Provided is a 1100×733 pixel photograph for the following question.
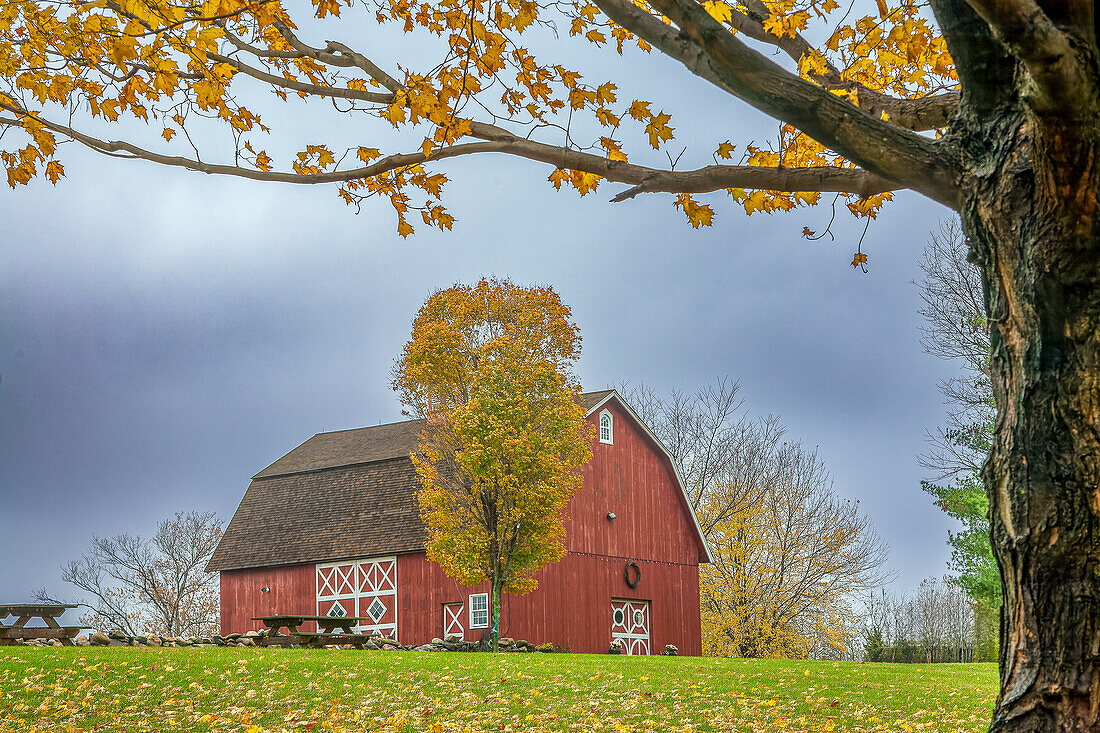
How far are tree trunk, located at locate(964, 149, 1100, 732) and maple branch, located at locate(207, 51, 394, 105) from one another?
418cm

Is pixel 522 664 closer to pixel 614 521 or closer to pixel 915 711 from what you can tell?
pixel 915 711

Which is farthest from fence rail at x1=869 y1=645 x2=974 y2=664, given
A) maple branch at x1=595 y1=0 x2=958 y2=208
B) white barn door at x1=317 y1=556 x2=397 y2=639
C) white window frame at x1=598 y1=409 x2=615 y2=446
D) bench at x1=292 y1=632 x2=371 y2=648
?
maple branch at x1=595 y1=0 x2=958 y2=208

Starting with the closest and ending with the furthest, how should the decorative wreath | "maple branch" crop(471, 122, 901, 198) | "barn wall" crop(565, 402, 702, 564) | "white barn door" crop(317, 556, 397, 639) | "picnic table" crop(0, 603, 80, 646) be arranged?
"maple branch" crop(471, 122, 901, 198), "picnic table" crop(0, 603, 80, 646), "white barn door" crop(317, 556, 397, 639), "barn wall" crop(565, 402, 702, 564), the decorative wreath

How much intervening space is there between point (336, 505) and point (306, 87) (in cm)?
2389

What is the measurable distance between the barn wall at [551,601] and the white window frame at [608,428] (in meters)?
3.45

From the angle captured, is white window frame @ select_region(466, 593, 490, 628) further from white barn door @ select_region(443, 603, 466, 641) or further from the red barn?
white barn door @ select_region(443, 603, 466, 641)

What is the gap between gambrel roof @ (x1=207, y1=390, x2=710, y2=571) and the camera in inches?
1102

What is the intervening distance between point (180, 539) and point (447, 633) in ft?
69.2

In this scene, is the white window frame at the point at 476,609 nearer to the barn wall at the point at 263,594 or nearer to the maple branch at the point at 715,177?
the barn wall at the point at 263,594

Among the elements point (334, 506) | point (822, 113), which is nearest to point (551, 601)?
point (334, 506)

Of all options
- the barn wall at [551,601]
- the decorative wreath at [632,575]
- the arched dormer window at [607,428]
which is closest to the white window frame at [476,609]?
the barn wall at [551,601]

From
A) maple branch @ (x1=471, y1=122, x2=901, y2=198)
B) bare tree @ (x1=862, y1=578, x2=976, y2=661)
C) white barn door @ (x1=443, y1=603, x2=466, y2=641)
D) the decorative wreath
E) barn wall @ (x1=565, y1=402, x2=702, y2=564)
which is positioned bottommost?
bare tree @ (x1=862, y1=578, x2=976, y2=661)

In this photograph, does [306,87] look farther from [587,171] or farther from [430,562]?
[430,562]

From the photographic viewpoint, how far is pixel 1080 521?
433 cm
